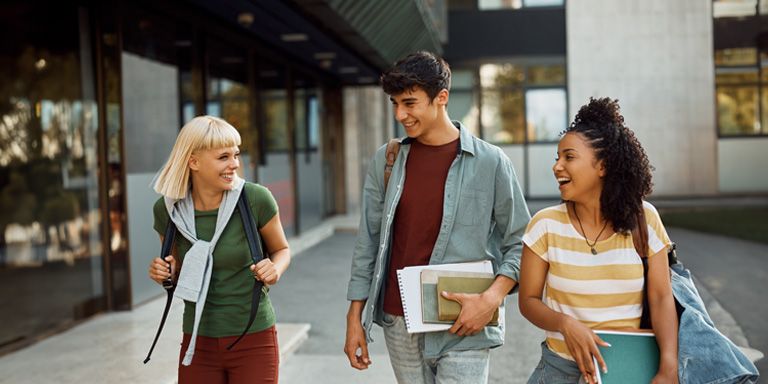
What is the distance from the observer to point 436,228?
3.08m

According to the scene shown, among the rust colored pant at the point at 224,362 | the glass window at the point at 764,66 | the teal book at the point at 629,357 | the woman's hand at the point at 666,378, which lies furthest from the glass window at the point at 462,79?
the woman's hand at the point at 666,378

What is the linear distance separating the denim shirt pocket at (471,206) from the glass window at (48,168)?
528cm

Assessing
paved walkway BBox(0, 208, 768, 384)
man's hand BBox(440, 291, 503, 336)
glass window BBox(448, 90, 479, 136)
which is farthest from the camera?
glass window BBox(448, 90, 479, 136)

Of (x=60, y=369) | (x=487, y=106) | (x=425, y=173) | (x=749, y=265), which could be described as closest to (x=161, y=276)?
(x=425, y=173)

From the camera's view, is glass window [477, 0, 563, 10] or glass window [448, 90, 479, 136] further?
glass window [448, 90, 479, 136]

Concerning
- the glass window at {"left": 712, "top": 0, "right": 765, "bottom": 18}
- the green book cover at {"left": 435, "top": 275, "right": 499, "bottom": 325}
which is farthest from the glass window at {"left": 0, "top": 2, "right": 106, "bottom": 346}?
the glass window at {"left": 712, "top": 0, "right": 765, "bottom": 18}

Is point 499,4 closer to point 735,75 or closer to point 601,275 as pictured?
point 735,75

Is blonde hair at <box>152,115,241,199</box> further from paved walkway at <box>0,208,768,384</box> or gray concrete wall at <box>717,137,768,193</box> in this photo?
gray concrete wall at <box>717,137,768,193</box>

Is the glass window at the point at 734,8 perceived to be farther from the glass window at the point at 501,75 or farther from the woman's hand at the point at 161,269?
the woman's hand at the point at 161,269

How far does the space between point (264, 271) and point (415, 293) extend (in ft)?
1.90

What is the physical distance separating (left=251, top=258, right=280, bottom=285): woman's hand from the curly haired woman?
1.02 metres

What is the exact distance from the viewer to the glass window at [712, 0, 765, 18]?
19.5 metres

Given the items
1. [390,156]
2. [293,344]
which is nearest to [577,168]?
[390,156]

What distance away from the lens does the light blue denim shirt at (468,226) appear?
302cm
